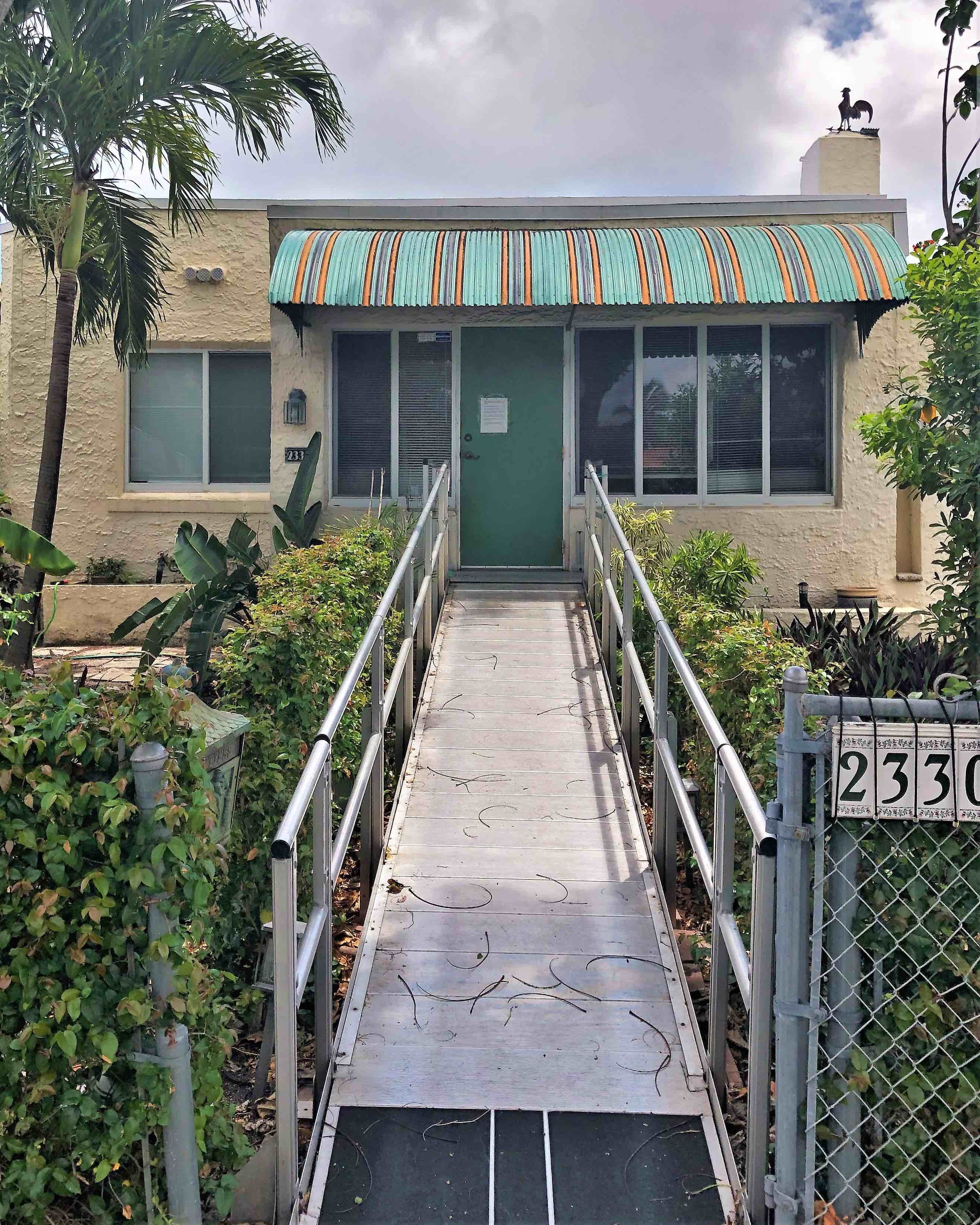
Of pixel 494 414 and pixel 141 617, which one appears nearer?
pixel 141 617

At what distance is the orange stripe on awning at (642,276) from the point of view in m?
9.33

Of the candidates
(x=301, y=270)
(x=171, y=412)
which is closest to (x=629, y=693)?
(x=301, y=270)

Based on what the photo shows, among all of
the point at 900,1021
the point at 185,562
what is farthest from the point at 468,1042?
the point at 185,562

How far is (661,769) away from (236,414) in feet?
28.0

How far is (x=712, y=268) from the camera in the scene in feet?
31.1

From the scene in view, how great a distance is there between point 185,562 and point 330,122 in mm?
4192

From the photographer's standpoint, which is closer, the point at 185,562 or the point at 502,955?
the point at 502,955

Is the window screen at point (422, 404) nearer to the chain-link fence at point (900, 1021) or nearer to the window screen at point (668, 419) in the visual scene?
the window screen at point (668, 419)

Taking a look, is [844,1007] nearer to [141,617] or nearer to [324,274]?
[141,617]

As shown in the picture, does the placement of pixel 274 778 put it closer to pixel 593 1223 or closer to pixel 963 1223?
pixel 593 1223

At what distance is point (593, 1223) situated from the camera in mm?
2830

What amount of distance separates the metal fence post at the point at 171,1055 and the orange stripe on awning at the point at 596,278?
787 cm

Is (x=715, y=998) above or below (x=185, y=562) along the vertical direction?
below

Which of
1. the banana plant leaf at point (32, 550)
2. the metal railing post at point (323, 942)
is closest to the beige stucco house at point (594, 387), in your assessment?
the banana plant leaf at point (32, 550)
